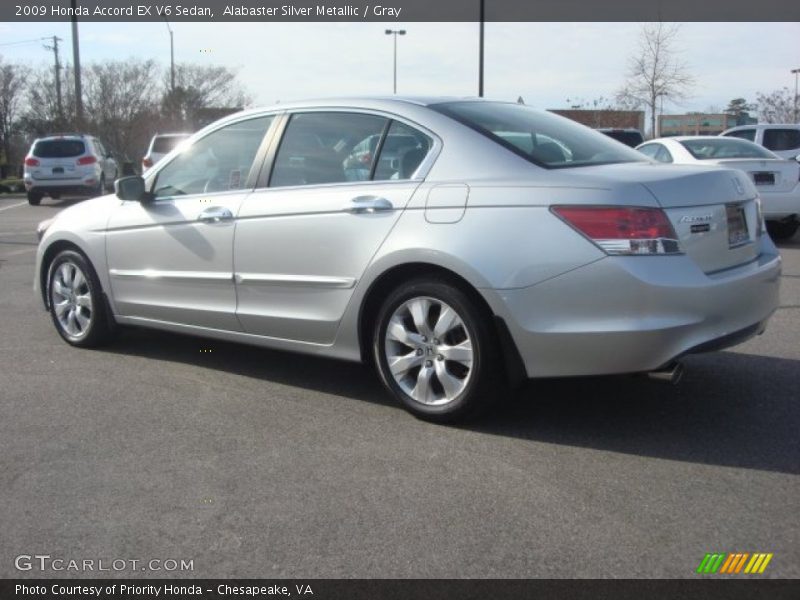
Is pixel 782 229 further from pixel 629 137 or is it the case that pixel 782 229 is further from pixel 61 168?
pixel 61 168

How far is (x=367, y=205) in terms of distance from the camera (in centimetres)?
456

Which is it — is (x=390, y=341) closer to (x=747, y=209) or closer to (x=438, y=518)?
(x=438, y=518)

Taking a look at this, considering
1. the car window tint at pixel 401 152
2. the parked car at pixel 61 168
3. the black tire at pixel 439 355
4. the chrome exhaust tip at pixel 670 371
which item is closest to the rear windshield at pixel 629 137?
the parked car at pixel 61 168

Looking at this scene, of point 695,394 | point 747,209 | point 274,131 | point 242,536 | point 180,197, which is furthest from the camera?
point 180,197

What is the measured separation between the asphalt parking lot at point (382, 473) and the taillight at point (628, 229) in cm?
93

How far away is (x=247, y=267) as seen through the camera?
5.12m

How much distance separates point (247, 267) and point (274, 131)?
83cm

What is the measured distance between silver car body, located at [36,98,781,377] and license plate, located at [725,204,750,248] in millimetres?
39

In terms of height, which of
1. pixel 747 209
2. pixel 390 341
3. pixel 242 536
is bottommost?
pixel 242 536

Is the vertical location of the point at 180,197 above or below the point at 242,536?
above

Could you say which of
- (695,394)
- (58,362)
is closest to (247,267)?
(58,362)

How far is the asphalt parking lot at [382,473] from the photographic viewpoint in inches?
123

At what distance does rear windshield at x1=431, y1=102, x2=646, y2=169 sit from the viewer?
4434 millimetres

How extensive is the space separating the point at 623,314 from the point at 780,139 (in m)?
13.8
